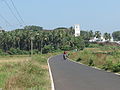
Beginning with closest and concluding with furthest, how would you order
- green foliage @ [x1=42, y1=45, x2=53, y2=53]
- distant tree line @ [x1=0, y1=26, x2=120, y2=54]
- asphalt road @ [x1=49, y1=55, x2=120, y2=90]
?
asphalt road @ [x1=49, y1=55, x2=120, y2=90] → green foliage @ [x1=42, y1=45, x2=53, y2=53] → distant tree line @ [x1=0, y1=26, x2=120, y2=54]

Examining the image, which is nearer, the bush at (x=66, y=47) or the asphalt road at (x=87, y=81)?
the asphalt road at (x=87, y=81)

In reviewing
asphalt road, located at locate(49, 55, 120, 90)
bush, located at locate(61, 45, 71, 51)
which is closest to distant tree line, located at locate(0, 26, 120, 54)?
bush, located at locate(61, 45, 71, 51)

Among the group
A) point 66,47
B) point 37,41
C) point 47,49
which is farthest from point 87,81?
point 37,41

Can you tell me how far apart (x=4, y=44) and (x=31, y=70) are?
133966 mm

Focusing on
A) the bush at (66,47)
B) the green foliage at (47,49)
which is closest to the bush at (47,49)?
the green foliage at (47,49)

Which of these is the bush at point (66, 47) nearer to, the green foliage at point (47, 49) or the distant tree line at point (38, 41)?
the distant tree line at point (38, 41)

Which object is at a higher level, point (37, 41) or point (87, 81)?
point (87, 81)

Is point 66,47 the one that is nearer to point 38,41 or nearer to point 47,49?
point 47,49

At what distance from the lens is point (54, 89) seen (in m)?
17.3

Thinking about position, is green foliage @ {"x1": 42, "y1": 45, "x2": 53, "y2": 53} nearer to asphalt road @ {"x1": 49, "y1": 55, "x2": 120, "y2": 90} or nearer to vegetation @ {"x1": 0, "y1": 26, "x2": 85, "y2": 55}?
vegetation @ {"x1": 0, "y1": 26, "x2": 85, "y2": 55}

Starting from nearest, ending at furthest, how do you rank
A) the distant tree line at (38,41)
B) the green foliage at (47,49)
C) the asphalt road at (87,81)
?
the asphalt road at (87,81), the green foliage at (47,49), the distant tree line at (38,41)

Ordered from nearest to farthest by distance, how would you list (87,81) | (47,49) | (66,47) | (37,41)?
(87,81), (47,49), (66,47), (37,41)

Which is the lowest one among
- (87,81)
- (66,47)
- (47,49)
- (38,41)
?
(47,49)

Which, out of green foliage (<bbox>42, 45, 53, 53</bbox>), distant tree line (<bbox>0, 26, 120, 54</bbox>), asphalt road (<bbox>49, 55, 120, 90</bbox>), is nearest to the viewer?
asphalt road (<bbox>49, 55, 120, 90</bbox>)
